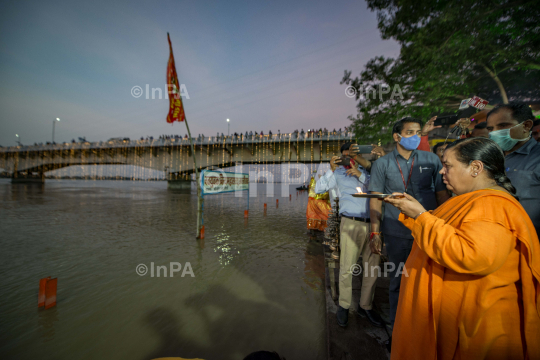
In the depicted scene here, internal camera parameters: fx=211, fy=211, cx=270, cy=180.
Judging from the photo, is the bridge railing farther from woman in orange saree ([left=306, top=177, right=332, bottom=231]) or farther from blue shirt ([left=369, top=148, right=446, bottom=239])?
blue shirt ([left=369, top=148, right=446, bottom=239])

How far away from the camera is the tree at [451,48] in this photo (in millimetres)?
6270

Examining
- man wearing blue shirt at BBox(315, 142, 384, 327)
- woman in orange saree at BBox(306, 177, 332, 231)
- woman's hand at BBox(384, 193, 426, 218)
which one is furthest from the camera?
woman in orange saree at BBox(306, 177, 332, 231)

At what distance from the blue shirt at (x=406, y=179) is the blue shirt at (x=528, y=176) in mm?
561

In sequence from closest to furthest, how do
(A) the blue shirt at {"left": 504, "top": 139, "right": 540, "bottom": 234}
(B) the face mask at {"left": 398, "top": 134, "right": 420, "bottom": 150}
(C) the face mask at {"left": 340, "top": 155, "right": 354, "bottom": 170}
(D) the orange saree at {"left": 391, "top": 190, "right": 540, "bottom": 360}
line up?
1. (D) the orange saree at {"left": 391, "top": 190, "right": 540, "bottom": 360}
2. (A) the blue shirt at {"left": 504, "top": 139, "right": 540, "bottom": 234}
3. (B) the face mask at {"left": 398, "top": 134, "right": 420, "bottom": 150}
4. (C) the face mask at {"left": 340, "top": 155, "right": 354, "bottom": 170}

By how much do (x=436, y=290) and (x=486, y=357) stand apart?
0.34m

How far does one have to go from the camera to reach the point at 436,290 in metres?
1.23

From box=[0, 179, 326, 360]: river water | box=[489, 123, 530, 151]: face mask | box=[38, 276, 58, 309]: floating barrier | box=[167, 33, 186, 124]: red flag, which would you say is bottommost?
box=[0, 179, 326, 360]: river water

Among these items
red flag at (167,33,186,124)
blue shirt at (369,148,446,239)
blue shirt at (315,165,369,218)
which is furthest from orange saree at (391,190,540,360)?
red flag at (167,33,186,124)

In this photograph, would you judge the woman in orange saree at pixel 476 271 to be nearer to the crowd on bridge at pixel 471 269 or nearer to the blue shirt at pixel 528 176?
the crowd on bridge at pixel 471 269

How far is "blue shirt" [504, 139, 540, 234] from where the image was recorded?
1.96 meters

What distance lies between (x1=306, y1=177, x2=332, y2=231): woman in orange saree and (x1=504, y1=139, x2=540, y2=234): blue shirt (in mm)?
4760

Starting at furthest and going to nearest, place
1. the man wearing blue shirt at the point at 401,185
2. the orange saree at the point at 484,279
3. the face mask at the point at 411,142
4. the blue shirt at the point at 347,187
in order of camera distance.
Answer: the blue shirt at the point at 347,187
the face mask at the point at 411,142
the man wearing blue shirt at the point at 401,185
the orange saree at the point at 484,279

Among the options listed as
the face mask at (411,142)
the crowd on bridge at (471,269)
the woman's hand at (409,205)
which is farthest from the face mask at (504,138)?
the woman's hand at (409,205)

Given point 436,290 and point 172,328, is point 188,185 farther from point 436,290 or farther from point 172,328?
point 436,290
